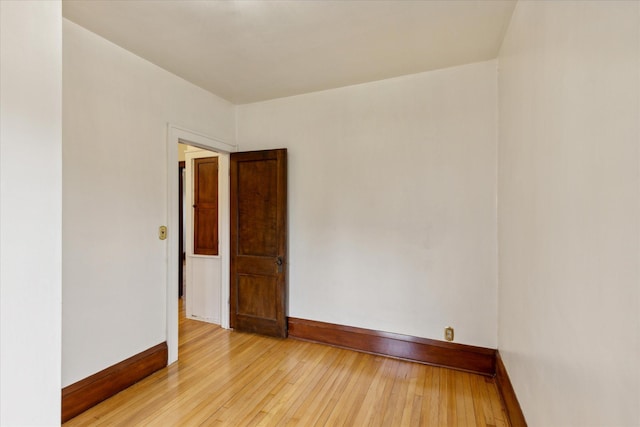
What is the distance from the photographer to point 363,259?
3.08 meters

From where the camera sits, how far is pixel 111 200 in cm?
233

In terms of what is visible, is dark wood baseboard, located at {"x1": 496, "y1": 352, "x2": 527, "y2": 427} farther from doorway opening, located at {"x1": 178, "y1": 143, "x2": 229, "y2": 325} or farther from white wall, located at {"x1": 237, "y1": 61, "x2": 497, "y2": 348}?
doorway opening, located at {"x1": 178, "y1": 143, "x2": 229, "y2": 325}

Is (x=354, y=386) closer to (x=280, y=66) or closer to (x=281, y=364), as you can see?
(x=281, y=364)

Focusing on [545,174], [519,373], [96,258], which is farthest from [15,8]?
[519,373]

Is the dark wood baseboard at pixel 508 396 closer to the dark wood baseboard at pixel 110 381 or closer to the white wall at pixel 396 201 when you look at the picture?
the white wall at pixel 396 201

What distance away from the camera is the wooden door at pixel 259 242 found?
3.34m

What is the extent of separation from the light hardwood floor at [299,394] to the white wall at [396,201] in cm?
43

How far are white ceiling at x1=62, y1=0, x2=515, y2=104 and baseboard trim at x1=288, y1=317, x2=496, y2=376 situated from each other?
257 centimetres

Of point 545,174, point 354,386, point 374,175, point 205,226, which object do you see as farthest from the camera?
point 205,226

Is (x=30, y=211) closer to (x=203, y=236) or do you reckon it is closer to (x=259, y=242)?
(x=259, y=242)

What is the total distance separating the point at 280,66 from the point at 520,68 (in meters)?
1.89

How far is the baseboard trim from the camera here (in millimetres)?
2605

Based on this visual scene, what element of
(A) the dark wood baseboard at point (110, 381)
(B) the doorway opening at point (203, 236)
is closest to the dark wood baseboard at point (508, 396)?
(A) the dark wood baseboard at point (110, 381)

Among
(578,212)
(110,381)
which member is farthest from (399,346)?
(110,381)
